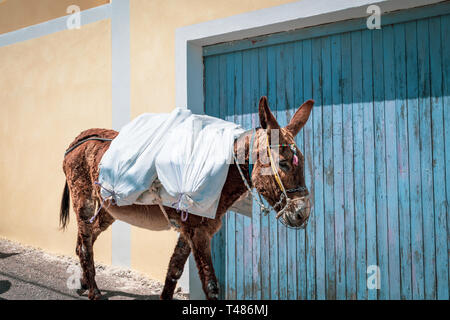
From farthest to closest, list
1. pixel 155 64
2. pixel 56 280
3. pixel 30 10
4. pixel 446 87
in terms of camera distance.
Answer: pixel 30 10
pixel 155 64
pixel 56 280
pixel 446 87

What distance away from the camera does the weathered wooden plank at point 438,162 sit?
3.83 m

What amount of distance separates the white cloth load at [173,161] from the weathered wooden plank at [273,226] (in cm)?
124

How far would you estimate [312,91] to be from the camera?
448 centimetres

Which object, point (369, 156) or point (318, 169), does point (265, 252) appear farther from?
point (369, 156)

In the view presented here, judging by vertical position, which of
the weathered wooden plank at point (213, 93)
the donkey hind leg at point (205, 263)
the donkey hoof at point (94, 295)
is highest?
the weathered wooden plank at point (213, 93)

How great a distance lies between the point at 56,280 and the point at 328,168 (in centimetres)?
324

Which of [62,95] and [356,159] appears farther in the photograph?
[62,95]

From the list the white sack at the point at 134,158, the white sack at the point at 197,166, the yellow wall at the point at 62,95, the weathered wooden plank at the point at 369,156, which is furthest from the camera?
the yellow wall at the point at 62,95

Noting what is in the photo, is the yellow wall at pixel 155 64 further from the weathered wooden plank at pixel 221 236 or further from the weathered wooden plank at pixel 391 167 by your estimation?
the weathered wooden plank at pixel 391 167

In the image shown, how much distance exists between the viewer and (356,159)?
4238 mm

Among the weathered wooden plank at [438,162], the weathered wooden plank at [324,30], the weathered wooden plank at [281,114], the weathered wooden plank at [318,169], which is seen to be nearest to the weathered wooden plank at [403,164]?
the weathered wooden plank at [324,30]

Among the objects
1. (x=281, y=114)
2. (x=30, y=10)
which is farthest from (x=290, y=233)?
(x=30, y=10)

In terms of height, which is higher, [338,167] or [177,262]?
[338,167]
